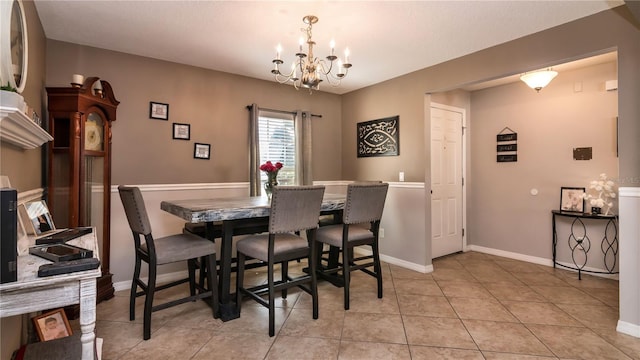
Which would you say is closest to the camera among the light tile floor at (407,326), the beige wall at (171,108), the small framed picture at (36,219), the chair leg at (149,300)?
the small framed picture at (36,219)

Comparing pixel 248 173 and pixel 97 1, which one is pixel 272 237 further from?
pixel 97 1

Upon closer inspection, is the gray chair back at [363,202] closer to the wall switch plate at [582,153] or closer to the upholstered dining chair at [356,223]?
the upholstered dining chair at [356,223]

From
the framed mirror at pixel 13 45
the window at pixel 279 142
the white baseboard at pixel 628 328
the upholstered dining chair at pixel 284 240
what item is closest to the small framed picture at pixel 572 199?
the white baseboard at pixel 628 328

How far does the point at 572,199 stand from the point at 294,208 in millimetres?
3445

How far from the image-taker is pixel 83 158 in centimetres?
264

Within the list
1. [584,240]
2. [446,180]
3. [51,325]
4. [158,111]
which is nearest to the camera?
[51,325]

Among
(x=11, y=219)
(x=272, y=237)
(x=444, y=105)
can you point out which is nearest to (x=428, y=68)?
(x=444, y=105)

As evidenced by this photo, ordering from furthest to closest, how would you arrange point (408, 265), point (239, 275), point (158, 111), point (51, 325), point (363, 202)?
1. point (408, 265)
2. point (158, 111)
3. point (363, 202)
4. point (239, 275)
5. point (51, 325)

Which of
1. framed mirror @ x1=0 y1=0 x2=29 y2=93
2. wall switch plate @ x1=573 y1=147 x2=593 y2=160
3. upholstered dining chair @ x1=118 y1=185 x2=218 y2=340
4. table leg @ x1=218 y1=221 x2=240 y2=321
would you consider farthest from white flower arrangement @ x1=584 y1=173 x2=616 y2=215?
framed mirror @ x1=0 y1=0 x2=29 y2=93

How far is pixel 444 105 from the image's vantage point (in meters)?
4.32

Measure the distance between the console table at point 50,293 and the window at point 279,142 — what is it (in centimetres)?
291

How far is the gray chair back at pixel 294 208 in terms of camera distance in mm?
2275

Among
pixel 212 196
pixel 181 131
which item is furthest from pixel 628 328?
pixel 181 131

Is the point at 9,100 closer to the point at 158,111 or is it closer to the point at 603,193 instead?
the point at 158,111
